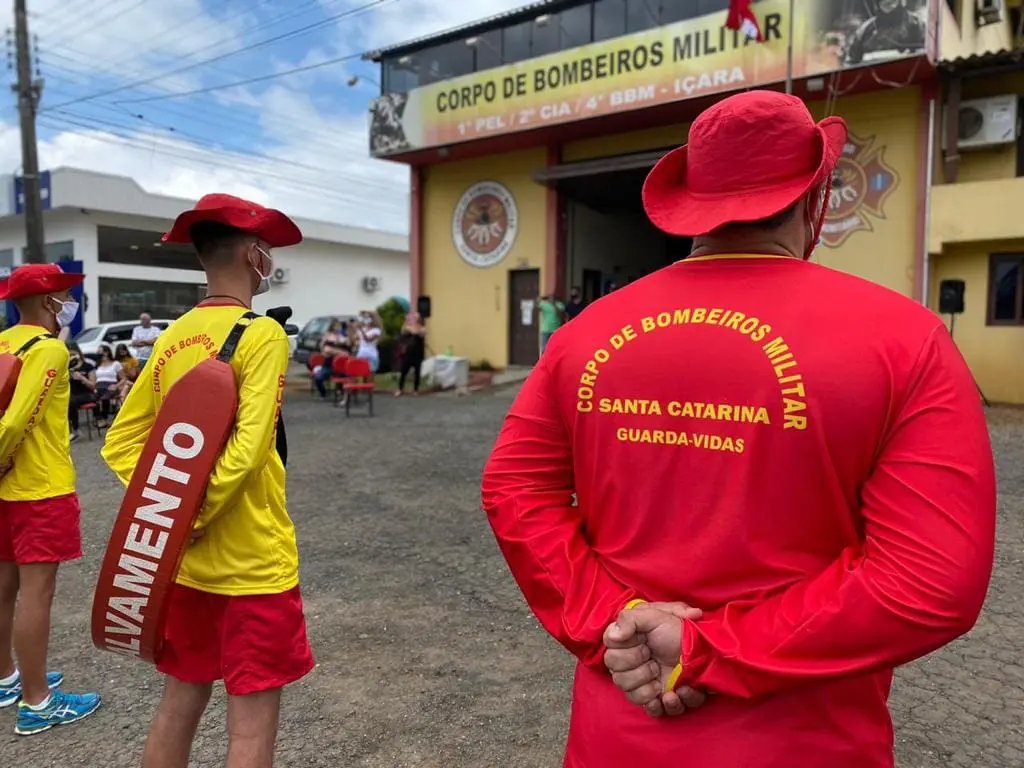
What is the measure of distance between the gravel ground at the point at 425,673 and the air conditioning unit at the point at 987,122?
8.92 metres

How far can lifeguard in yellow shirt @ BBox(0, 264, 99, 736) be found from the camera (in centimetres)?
298

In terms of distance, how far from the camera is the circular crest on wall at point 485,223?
1828cm

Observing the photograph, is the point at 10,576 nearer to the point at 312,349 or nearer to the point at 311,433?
the point at 311,433

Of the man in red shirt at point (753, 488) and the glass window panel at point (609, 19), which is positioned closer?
the man in red shirt at point (753, 488)

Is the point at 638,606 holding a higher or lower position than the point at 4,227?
lower

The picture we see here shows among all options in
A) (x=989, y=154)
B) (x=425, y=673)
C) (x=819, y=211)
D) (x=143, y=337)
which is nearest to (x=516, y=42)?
(x=989, y=154)

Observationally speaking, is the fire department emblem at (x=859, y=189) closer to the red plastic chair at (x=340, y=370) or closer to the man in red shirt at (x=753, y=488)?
the red plastic chair at (x=340, y=370)

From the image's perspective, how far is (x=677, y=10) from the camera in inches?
564

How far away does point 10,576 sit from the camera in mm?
3072

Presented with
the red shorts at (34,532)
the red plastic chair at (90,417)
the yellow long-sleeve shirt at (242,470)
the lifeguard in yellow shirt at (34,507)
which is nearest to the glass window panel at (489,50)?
the red plastic chair at (90,417)

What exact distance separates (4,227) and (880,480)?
34.7m

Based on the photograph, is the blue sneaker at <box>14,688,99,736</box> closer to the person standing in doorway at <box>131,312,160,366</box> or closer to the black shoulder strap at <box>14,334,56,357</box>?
the black shoulder strap at <box>14,334,56,357</box>

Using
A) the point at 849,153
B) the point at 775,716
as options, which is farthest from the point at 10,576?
the point at 849,153

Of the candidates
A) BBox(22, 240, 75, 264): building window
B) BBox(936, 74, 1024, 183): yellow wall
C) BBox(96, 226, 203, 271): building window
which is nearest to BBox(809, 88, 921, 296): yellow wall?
BBox(936, 74, 1024, 183): yellow wall
